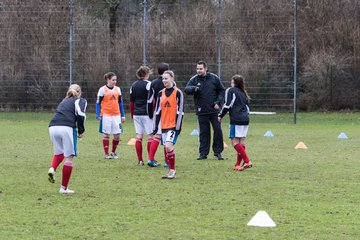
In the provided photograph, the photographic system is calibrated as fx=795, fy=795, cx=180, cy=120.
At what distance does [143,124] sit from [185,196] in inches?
192

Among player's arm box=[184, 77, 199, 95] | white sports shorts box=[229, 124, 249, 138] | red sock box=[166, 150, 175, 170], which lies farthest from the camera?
player's arm box=[184, 77, 199, 95]

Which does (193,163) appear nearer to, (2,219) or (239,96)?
(239,96)

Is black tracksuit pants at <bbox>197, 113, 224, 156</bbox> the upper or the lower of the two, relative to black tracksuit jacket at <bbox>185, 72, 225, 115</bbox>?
lower

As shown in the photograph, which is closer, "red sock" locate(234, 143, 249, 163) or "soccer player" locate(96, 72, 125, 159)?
"red sock" locate(234, 143, 249, 163)

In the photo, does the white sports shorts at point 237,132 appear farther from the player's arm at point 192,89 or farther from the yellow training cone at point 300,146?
the yellow training cone at point 300,146

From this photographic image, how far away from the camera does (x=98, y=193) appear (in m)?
11.2

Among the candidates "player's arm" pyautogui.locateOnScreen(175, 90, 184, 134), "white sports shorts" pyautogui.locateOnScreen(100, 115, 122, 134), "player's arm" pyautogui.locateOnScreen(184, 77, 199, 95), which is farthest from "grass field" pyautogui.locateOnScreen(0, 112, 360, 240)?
"player's arm" pyautogui.locateOnScreen(184, 77, 199, 95)

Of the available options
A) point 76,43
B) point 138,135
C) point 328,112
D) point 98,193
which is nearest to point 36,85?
point 76,43

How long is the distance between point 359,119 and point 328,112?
3.98 metres

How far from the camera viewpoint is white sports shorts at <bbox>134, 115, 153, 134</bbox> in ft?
50.8

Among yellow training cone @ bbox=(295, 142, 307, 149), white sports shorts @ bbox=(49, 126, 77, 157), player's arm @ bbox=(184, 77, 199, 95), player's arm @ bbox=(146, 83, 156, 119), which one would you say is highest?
player's arm @ bbox=(184, 77, 199, 95)

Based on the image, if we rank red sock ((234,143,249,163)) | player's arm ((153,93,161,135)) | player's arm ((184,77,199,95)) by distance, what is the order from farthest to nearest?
1. player's arm ((184,77,199,95))
2. red sock ((234,143,249,163))
3. player's arm ((153,93,161,135))

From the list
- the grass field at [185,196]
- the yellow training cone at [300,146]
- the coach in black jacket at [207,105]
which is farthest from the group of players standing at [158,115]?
the yellow training cone at [300,146]

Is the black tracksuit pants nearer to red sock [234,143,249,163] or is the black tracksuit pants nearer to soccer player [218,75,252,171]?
soccer player [218,75,252,171]
